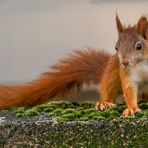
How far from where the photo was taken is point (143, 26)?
2.87 metres

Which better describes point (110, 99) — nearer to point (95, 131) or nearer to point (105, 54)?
point (105, 54)

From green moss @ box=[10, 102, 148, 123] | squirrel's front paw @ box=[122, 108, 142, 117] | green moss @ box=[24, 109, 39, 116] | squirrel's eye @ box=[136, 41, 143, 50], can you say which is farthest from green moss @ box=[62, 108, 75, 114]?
squirrel's eye @ box=[136, 41, 143, 50]

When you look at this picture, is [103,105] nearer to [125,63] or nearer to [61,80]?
[125,63]

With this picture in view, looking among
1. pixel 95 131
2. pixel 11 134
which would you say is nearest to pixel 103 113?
pixel 95 131

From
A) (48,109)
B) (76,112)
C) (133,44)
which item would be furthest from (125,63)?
(48,109)

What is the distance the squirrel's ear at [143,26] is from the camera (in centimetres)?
287

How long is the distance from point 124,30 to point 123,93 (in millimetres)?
274

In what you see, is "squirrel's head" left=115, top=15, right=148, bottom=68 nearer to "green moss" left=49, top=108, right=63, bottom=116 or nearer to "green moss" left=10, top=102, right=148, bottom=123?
"green moss" left=10, top=102, right=148, bottom=123

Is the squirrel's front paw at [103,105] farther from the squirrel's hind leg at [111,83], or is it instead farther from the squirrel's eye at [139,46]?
the squirrel's eye at [139,46]

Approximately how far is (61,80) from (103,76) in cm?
22

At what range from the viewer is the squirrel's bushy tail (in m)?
3.19

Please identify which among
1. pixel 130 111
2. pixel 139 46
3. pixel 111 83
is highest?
pixel 139 46

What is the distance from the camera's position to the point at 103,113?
2664 millimetres

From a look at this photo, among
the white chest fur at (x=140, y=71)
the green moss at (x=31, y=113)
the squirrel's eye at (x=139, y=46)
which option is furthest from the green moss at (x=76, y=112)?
the squirrel's eye at (x=139, y=46)
